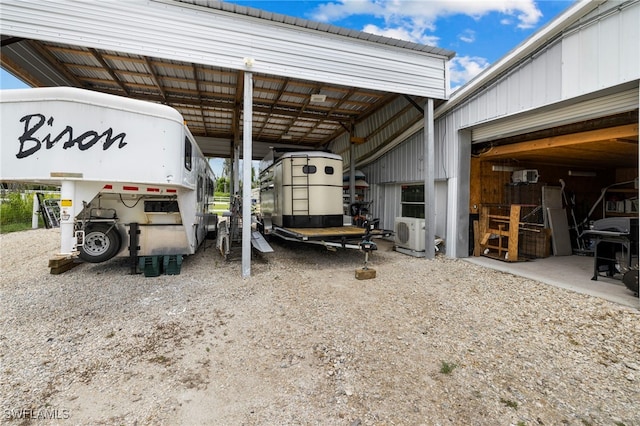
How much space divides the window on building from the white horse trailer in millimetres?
7106

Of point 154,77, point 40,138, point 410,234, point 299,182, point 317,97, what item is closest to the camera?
point 40,138

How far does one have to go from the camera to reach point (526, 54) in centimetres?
566

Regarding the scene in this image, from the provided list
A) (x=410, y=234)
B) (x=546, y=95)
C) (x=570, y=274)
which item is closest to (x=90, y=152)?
(x=410, y=234)

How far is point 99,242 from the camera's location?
4938mm

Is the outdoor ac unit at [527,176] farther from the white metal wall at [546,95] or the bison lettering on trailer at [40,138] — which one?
the bison lettering on trailer at [40,138]

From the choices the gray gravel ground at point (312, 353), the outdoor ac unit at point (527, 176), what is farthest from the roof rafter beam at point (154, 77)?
the outdoor ac unit at point (527, 176)

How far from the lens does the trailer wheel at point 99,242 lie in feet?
15.9

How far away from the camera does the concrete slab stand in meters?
4.64

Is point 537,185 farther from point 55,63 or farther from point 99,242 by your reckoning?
point 55,63

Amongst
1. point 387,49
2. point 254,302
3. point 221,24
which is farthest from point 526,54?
point 254,302

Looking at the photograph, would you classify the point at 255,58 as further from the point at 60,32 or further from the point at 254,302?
the point at 254,302

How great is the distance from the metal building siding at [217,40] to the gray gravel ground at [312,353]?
4241mm

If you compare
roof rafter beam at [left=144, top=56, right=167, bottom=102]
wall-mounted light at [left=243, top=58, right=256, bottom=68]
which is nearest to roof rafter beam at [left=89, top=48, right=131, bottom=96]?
roof rafter beam at [left=144, top=56, right=167, bottom=102]

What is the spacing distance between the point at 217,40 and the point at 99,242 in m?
4.25
